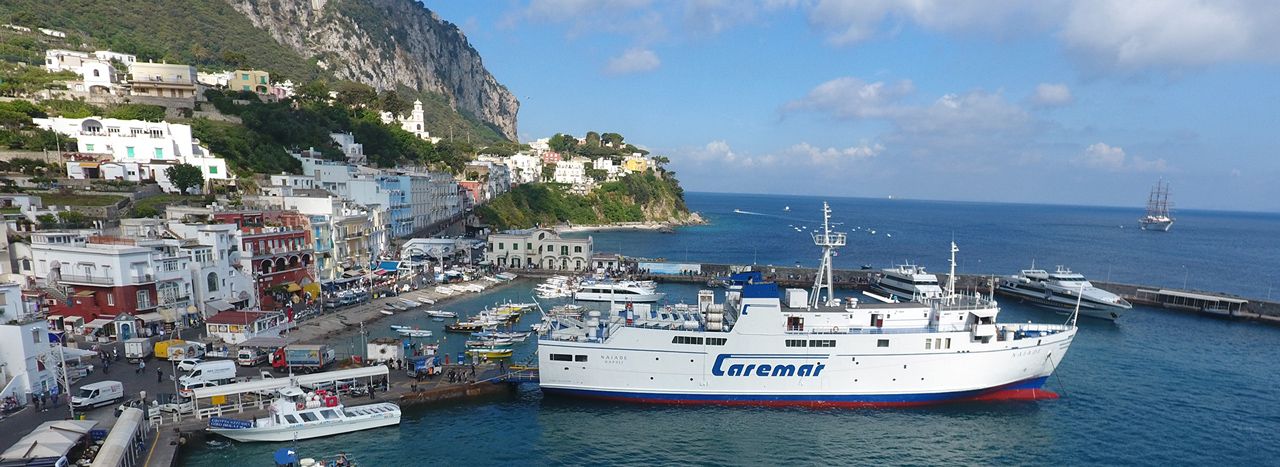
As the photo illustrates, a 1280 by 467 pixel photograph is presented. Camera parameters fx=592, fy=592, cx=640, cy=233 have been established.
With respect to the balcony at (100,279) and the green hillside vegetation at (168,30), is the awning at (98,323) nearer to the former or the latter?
the balcony at (100,279)

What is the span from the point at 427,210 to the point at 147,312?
133 feet

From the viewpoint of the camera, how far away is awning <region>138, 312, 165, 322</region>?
2985 centimetres

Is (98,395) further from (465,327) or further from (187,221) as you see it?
(187,221)

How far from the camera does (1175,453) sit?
854 inches

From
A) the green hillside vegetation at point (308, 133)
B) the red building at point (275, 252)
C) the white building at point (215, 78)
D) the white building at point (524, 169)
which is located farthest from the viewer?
the white building at point (524, 169)

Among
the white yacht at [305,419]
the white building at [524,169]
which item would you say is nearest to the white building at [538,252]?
the white yacht at [305,419]

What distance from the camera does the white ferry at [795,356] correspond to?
80.0 ft

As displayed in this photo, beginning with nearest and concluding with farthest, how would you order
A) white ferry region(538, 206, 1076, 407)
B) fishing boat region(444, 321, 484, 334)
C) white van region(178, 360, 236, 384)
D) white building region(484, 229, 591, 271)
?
1. white van region(178, 360, 236, 384)
2. white ferry region(538, 206, 1076, 407)
3. fishing boat region(444, 321, 484, 334)
4. white building region(484, 229, 591, 271)

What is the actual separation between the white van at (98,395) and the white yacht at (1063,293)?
51.8 m

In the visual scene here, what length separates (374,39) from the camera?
149 m

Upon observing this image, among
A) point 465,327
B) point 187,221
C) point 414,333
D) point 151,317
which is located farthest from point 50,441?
point 187,221

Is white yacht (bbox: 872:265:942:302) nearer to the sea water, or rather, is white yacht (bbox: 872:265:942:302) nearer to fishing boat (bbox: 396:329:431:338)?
the sea water

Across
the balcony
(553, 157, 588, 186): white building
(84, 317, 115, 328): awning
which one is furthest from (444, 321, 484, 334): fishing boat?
(553, 157, 588, 186): white building

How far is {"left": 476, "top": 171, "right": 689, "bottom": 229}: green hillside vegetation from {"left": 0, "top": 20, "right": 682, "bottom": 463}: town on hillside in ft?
33.5
